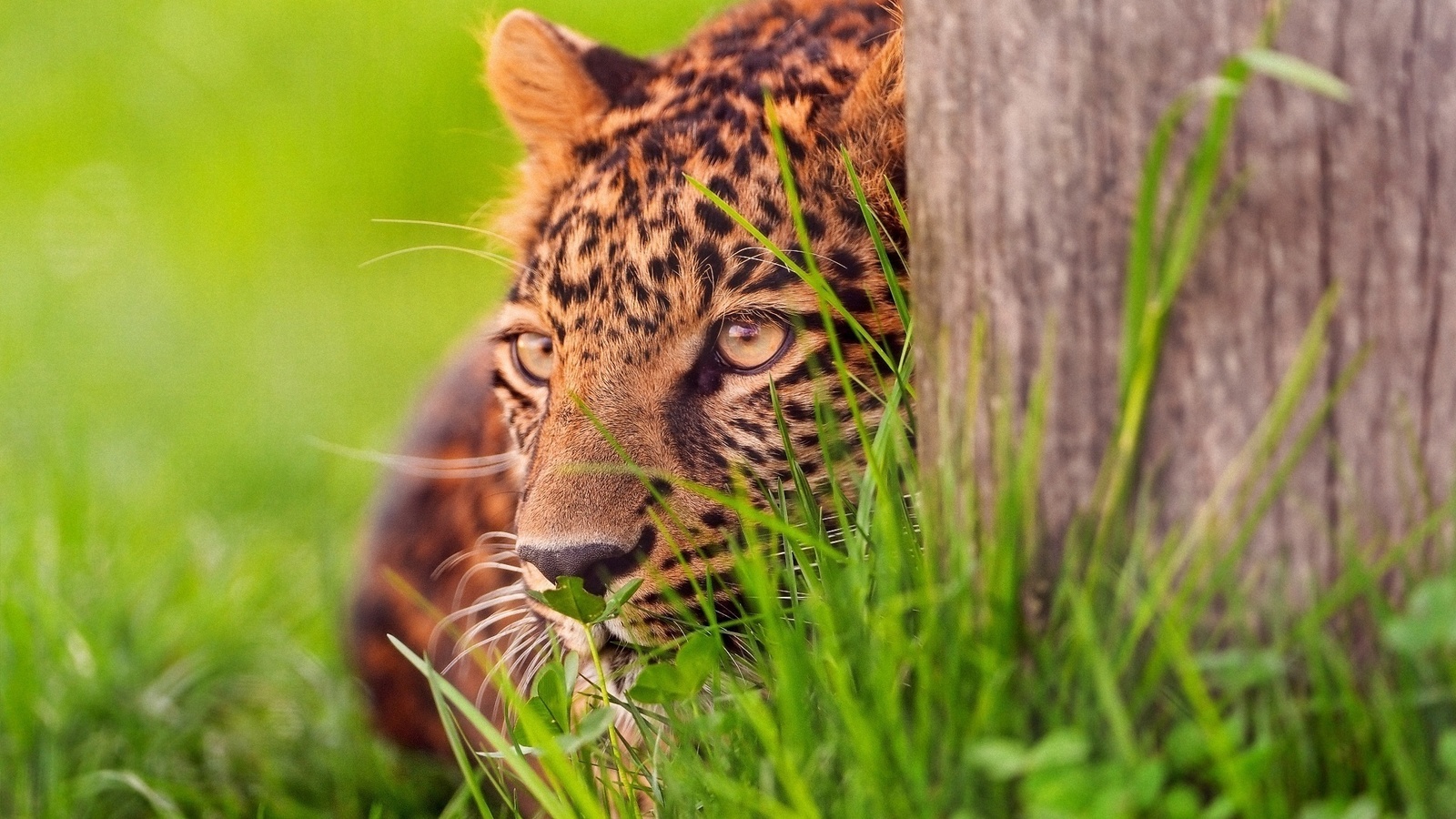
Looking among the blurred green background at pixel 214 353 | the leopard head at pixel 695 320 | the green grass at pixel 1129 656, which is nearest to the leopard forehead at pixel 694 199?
the leopard head at pixel 695 320

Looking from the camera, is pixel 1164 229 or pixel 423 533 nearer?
pixel 1164 229

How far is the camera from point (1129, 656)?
6.76 feet

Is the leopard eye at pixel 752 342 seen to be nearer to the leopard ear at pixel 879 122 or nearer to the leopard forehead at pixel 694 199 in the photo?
the leopard forehead at pixel 694 199

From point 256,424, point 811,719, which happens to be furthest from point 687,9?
point 811,719

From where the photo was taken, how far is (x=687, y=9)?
1072 centimetres

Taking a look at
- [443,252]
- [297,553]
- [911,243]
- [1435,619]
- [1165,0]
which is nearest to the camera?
[1435,619]

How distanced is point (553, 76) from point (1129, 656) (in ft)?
6.68

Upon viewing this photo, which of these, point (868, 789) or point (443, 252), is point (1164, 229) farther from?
point (443, 252)

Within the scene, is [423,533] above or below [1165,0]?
below

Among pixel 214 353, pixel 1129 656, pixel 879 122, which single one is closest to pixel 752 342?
pixel 879 122

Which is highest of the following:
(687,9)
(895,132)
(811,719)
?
(687,9)

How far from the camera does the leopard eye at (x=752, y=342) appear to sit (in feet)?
9.42

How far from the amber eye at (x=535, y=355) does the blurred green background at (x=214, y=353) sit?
761 millimetres

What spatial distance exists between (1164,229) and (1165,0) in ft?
1.00
